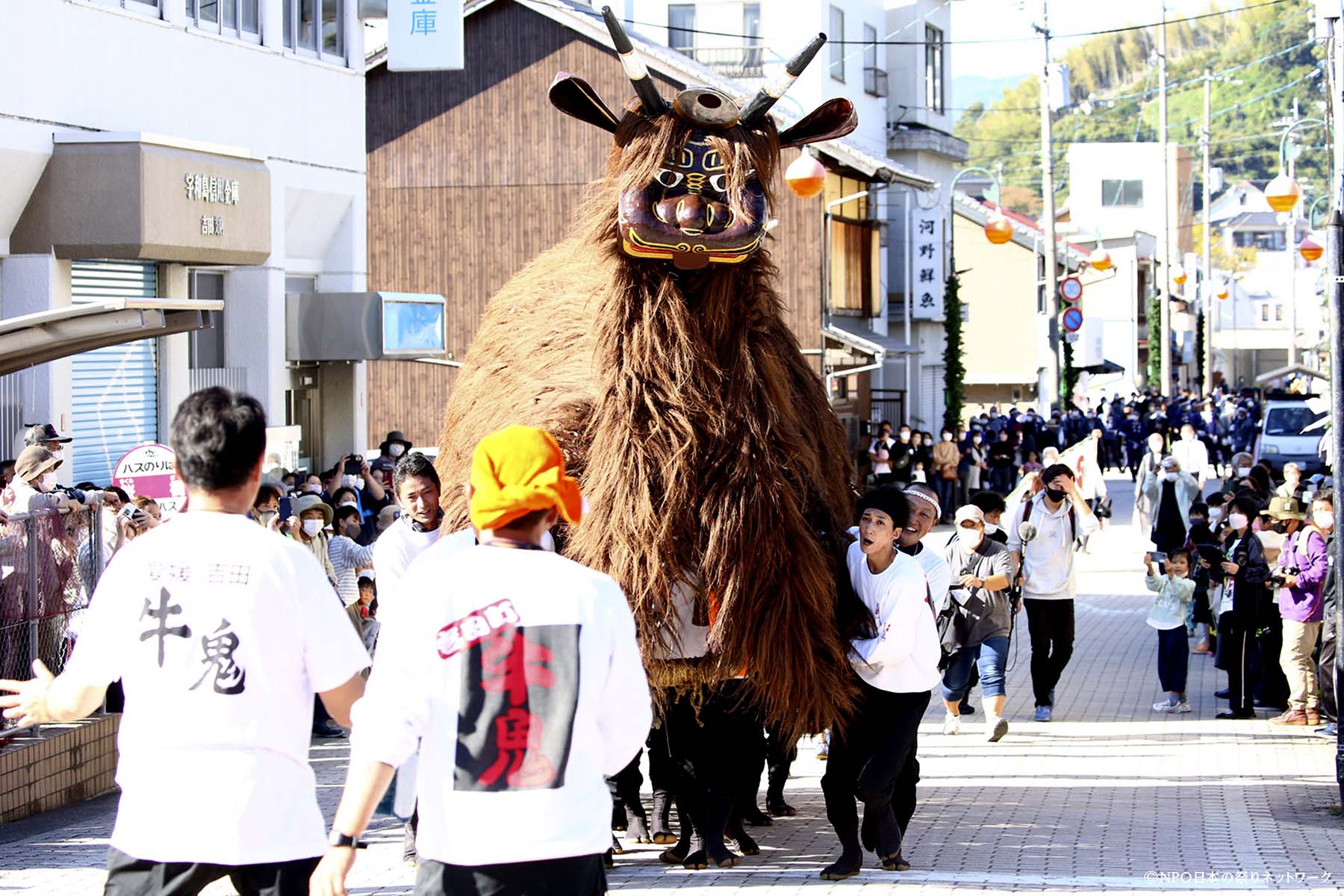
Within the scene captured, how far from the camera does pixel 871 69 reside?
3681 centimetres

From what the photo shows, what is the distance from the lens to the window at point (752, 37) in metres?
35.3

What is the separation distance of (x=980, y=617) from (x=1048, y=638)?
1.25 metres

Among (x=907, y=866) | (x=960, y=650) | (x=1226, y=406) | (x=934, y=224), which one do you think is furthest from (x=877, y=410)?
(x=907, y=866)

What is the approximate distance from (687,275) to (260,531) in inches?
126

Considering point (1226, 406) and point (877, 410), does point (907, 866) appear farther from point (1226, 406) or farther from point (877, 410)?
point (1226, 406)

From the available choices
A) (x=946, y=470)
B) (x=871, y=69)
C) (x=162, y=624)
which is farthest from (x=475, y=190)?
(x=162, y=624)

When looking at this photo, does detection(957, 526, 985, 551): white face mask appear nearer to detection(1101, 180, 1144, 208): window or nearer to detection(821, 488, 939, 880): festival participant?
detection(821, 488, 939, 880): festival participant

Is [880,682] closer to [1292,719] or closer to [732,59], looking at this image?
[1292,719]

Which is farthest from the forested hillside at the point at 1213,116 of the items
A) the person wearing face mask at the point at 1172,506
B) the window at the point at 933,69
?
the person wearing face mask at the point at 1172,506

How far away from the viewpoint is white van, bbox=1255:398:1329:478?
95.0 ft

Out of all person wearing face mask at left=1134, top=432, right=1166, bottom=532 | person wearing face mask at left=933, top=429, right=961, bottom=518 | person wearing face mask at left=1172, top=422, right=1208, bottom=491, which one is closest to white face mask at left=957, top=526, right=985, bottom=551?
person wearing face mask at left=1134, top=432, right=1166, bottom=532

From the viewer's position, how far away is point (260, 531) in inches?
161

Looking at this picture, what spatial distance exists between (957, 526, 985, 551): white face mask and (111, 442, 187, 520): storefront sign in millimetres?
4986

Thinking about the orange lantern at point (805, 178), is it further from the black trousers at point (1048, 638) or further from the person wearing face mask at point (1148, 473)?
the black trousers at point (1048, 638)
